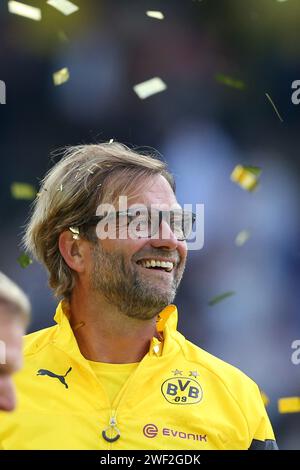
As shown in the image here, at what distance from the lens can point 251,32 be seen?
303 centimetres

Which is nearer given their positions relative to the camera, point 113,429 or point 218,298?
point 113,429

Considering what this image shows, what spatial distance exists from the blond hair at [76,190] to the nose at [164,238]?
0.13m

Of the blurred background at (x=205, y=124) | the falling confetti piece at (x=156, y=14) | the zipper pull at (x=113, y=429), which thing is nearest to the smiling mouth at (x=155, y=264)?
the zipper pull at (x=113, y=429)

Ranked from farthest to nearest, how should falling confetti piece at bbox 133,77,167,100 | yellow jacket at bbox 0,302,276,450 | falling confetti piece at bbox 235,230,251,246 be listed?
falling confetti piece at bbox 133,77,167,100, falling confetti piece at bbox 235,230,251,246, yellow jacket at bbox 0,302,276,450

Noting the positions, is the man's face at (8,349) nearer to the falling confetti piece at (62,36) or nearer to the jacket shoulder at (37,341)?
the jacket shoulder at (37,341)

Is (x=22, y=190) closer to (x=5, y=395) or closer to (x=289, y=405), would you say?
(x=289, y=405)

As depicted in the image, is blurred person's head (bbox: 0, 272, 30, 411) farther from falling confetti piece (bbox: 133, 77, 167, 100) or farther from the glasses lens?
falling confetti piece (bbox: 133, 77, 167, 100)

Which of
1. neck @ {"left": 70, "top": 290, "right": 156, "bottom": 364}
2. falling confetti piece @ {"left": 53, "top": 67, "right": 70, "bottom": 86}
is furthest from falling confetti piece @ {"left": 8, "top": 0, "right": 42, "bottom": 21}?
neck @ {"left": 70, "top": 290, "right": 156, "bottom": 364}

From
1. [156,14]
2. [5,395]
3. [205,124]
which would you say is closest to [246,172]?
[205,124]

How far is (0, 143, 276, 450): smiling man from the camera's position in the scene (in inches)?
58.1

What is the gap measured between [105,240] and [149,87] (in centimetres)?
151

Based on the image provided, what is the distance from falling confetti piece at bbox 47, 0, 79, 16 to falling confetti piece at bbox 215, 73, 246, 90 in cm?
66

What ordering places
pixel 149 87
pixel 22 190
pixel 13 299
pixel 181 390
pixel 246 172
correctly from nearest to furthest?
pixel 13 299
pixel 181 390
pixel 22 190
pixel 246 172
pixel 149 87

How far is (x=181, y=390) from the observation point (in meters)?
1.57
